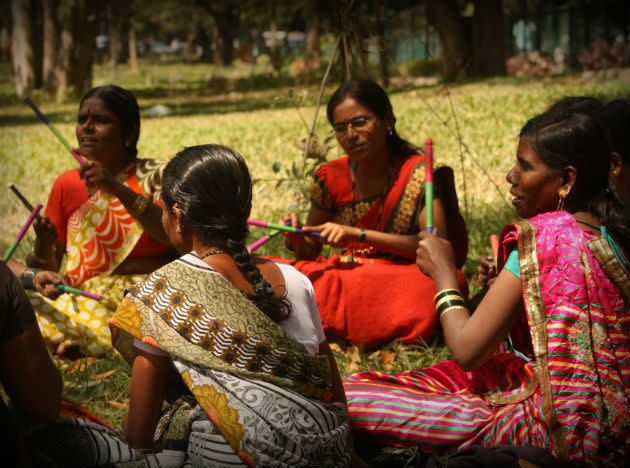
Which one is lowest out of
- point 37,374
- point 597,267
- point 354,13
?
point 37,374

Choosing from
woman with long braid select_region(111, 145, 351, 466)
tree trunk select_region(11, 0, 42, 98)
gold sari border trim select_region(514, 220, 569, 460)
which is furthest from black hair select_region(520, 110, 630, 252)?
tree trunk select_region(11, 0, 42, 98)

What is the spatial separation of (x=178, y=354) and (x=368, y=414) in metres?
0.97

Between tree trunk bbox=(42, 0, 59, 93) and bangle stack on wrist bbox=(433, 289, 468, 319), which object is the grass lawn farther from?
bangle stack on wrist bbox=(433, 289, 468, 319)

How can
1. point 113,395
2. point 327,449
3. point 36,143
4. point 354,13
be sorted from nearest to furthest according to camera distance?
point 327,449
point 113,395
point 354,13
point 36,143

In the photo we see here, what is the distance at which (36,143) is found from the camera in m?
10.8

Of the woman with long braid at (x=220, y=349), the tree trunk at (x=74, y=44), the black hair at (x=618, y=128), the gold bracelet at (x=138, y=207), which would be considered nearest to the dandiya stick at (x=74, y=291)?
the gold bracelet at (x=138, y=207)

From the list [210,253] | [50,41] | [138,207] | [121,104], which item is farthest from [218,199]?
[50,41]

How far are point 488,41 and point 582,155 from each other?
16465mm

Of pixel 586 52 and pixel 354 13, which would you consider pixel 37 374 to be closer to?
pixel 354 13

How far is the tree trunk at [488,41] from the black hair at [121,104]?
48.9ft

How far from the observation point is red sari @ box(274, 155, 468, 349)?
4070 millimetres

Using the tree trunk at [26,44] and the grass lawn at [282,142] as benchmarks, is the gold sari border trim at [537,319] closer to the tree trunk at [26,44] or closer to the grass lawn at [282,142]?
the grass lawn at [282,142]

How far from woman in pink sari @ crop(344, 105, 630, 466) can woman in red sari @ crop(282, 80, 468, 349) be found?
53.0 inches

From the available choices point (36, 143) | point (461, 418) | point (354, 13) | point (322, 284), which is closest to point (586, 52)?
point (36, 143)
